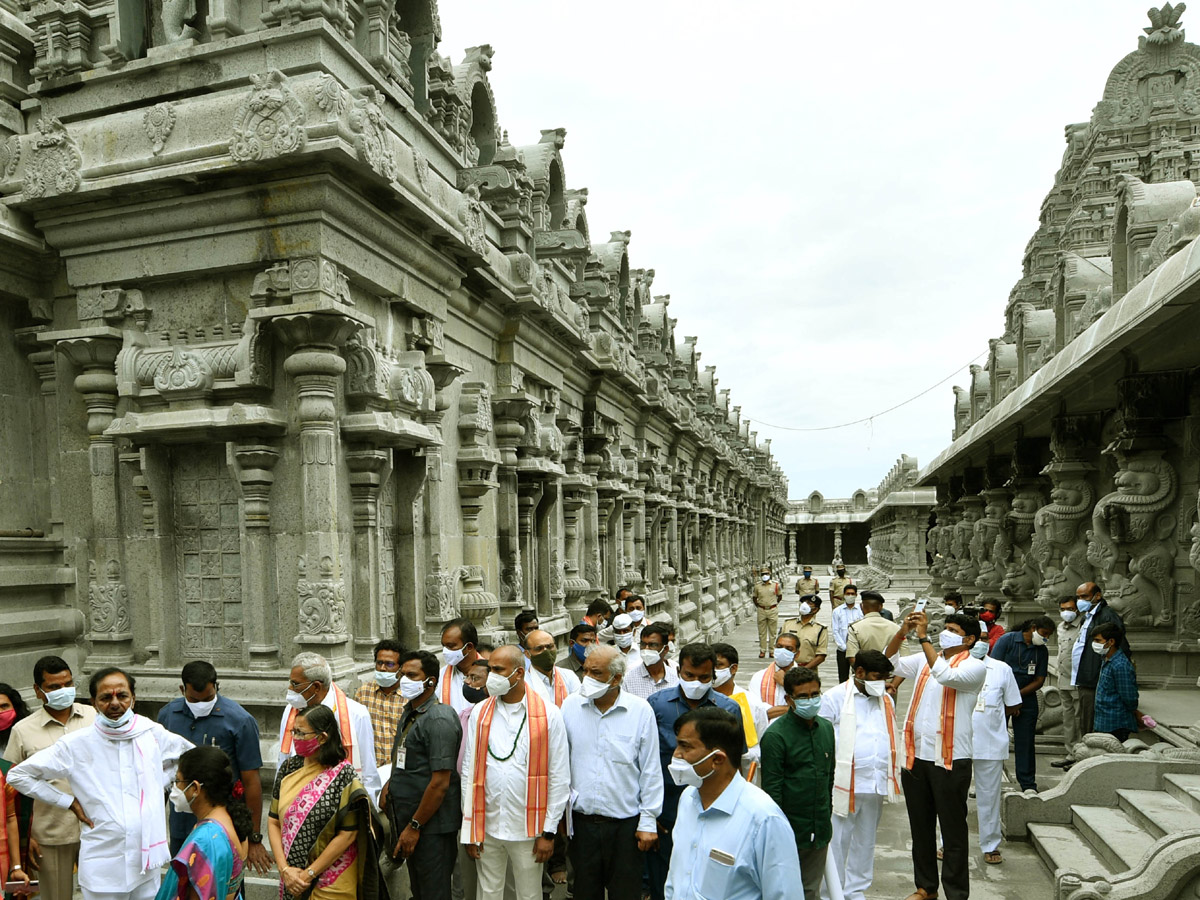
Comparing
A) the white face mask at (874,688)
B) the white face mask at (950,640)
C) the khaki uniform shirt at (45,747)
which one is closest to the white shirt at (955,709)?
the white face mask at (950,640)

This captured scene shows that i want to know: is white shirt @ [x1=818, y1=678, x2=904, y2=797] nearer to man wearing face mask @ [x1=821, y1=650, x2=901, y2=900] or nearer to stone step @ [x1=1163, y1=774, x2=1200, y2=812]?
man wearing face mask @ [x1=821, y1=650, x2=901, y2=900]

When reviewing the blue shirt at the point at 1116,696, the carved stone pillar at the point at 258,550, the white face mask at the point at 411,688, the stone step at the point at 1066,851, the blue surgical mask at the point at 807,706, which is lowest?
the stone step at the point at 1066,851

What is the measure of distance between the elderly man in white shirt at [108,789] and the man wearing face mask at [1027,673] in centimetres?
721

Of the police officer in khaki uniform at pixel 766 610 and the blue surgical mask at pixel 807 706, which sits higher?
the blue surgical mask at pixel 807 706

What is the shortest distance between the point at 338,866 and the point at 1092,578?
38.2 feet

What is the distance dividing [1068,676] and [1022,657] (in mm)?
1464

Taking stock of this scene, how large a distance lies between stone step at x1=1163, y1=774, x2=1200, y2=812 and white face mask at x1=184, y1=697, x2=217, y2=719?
266 inches

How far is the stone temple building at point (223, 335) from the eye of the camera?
20.6 ft

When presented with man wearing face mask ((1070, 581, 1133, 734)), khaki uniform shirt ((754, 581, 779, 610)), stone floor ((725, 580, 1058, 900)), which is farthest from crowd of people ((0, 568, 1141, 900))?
khaki uniform shirt ((754, 581, 779, 610))

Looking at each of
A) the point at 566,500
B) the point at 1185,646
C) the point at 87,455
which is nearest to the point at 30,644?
A: the point at 87,455

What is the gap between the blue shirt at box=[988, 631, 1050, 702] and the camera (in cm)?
834

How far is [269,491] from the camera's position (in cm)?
641

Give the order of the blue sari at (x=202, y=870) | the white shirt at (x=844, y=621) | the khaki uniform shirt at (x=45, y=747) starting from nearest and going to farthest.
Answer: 1. the blue sari at (x=202, y=870)
2. the khaki uniform shirt at (x=45, y=747)
3. the white shirt at (x=844, y=621)

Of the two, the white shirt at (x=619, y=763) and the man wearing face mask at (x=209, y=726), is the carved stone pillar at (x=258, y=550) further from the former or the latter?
the white shirt at (x=619, y=763)
